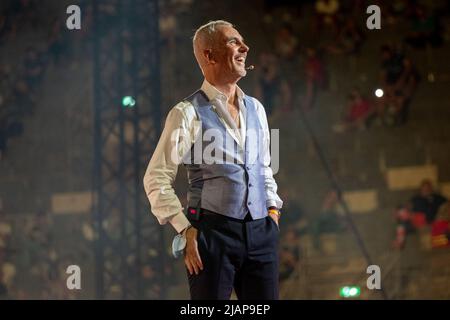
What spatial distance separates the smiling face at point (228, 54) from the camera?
2.99m

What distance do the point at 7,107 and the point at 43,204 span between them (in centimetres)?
107

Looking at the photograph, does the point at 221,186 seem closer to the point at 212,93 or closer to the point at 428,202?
the point at 212,93

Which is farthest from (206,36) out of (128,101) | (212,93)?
(128,101)

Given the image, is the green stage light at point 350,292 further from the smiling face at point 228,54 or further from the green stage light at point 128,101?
the smiling face at point 228,54

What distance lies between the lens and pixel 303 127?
8594mm

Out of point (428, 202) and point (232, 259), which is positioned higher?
point (428, 202)

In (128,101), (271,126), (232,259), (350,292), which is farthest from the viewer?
(271,126)

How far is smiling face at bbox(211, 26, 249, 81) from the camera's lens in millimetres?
2988

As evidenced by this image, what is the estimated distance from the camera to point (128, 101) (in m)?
7.59

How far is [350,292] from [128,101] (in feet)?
8.58
